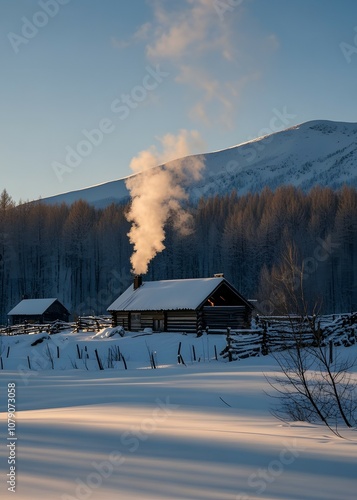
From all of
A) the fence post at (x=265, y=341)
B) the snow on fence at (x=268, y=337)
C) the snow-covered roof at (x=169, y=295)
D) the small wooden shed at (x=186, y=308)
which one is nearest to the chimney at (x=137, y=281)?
the snow-covered roof at (x=169, y=295)

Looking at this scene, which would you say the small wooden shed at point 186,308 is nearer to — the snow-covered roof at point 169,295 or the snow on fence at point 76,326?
the snow-covered roof at point 169,295

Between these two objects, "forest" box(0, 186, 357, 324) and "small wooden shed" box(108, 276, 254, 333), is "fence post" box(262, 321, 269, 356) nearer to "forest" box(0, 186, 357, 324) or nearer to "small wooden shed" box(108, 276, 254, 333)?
"small wooden shed" box(108, 276, 254, 333)

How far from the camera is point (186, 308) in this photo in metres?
33.2

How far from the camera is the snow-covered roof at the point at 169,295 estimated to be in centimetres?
3384

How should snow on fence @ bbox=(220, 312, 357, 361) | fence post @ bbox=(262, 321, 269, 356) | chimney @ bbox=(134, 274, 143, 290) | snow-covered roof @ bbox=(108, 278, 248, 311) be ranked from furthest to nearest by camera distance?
chimney @ bbox=(134, 274, 143, 290), snow-covered roof @ bbox=(108, 278, 248, 311), fence post @ bbox=(262, 321, 269, 356), snow on fence @ bbox=(220, 312, 357, 361)

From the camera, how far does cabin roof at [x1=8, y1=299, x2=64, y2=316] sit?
161 ft

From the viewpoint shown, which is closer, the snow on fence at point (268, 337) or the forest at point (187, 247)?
the snow on fence at point (268, 337)

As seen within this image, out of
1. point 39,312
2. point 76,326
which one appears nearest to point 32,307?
point 39,312

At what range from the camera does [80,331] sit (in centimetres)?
4000

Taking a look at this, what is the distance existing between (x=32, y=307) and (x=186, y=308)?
875 inches

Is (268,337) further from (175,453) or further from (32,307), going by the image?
Answer: (32,307)

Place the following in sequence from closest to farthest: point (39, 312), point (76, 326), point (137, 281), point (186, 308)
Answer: point (186, 308) < point (137, 281) < point (76, 326) < point (39, 312)

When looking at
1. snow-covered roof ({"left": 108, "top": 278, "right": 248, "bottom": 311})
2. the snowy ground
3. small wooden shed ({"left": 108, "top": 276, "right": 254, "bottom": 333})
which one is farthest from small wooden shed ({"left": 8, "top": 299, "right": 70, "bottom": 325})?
the snowy ground

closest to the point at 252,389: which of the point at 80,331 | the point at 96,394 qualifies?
the point at 96,394
